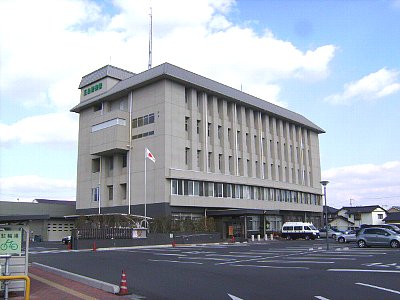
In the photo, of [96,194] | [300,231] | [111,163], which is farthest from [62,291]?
[96,194]

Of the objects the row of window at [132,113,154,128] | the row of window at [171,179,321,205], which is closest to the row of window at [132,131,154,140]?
the row of window at [132,113,154,128]

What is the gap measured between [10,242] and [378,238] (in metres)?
28.2

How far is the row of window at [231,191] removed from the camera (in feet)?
171

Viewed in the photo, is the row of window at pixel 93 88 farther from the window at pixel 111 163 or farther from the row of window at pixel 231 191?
the row of window at pixel 231 191

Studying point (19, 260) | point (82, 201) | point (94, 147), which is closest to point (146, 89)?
point (94, 147)

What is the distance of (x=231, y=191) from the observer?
2292 inches

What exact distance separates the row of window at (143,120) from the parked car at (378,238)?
2846cm

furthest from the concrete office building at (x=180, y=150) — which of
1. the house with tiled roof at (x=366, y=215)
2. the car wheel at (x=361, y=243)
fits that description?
the house with tiled roof at (x=366, y=215)

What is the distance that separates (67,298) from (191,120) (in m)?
44.6

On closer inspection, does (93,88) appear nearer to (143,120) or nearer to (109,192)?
(143,120)

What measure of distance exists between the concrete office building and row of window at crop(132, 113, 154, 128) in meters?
0.12

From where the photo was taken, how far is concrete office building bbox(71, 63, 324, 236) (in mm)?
52062

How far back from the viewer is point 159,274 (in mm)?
16719

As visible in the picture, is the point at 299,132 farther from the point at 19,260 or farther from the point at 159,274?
the point at 19,260
